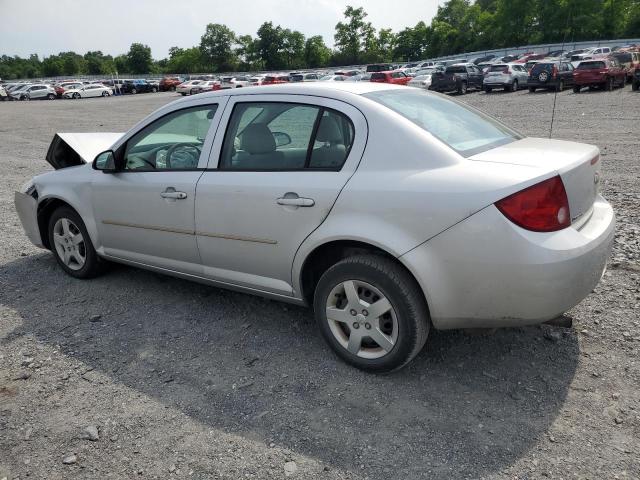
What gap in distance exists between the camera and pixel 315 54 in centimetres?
11719

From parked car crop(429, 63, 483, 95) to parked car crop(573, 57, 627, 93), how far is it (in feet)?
20.7

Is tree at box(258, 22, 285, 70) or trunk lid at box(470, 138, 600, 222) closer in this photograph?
trunk lid at box(470, 138, 600, 222)

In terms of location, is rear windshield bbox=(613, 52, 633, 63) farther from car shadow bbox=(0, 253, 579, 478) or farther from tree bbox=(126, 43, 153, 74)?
tree bbox=(126, 43, 153, 74)

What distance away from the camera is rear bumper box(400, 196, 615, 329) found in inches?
104

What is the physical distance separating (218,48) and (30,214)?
408 feet

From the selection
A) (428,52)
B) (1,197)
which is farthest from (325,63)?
(1,197)

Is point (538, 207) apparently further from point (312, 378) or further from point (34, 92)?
point (34, 92)

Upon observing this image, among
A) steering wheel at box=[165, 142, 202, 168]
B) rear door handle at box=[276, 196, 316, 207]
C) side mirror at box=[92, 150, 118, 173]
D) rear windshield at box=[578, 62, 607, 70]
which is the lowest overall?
rear windshield at box=[578, 62, 607, 70]

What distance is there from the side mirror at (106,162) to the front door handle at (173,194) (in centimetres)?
67

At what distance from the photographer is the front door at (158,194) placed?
3873 millimetres

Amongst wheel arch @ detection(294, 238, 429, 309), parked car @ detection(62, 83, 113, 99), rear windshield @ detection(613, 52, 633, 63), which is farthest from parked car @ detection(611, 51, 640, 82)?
parked car @ detection(62, 83, 113, 99)

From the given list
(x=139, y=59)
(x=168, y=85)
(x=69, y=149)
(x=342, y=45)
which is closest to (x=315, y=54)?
(x=342, y=45)

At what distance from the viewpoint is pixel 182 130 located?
4.24 metres

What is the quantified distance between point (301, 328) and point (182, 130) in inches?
70.8
